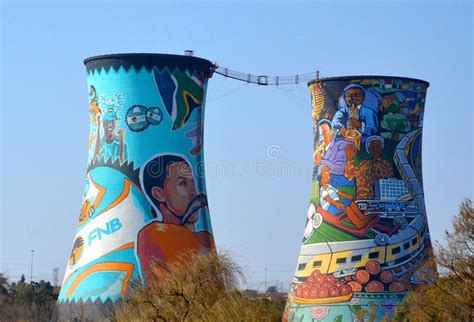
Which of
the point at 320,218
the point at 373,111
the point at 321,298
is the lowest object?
the point at 321,298

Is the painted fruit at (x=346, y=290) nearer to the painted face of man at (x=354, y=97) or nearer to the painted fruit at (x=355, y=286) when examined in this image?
the painted fruit at (x=355, y=286)

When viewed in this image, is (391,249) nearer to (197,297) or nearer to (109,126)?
(197,297)

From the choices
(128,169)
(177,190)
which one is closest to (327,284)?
(177,190)

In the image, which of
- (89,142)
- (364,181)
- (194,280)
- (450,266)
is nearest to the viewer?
(450,266)

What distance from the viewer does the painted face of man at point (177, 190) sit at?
22.6 meters

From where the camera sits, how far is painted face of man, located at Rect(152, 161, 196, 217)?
22.6 m

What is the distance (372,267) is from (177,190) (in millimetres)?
3853

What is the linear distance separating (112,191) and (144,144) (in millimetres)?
1026

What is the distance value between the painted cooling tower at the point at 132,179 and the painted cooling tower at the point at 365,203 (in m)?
2.48

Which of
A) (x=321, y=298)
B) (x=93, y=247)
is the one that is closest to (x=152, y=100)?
(x=93, y=247)

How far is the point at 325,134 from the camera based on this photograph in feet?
72.5

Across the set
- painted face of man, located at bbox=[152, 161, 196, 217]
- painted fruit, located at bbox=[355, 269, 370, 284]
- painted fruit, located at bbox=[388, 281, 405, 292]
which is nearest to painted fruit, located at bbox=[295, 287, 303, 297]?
painted fruit, located at bbox=[355, 269, 370, 284]

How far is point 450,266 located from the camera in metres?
16.4

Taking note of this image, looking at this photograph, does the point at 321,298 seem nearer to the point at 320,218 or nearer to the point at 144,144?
the point at 320,218
